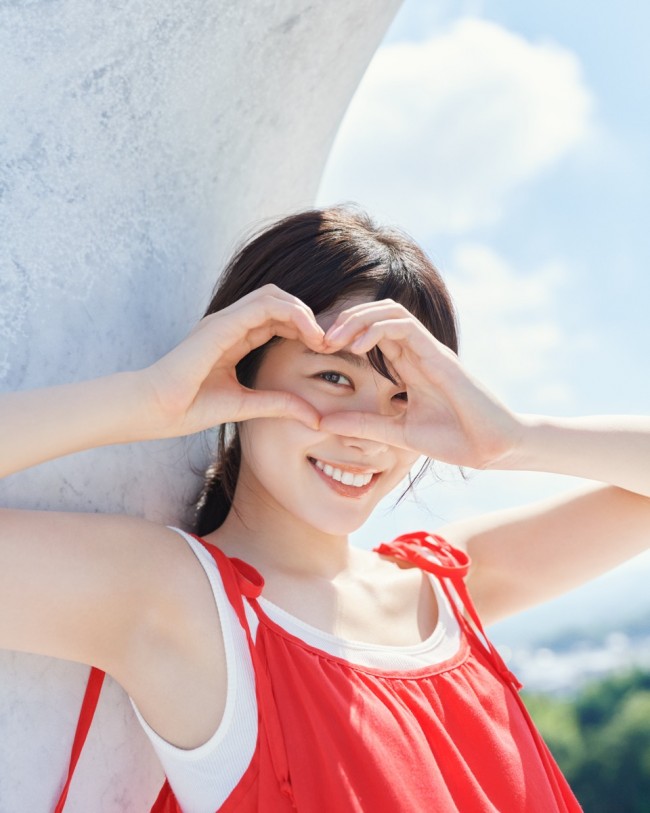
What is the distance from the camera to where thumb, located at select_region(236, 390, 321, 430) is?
1.63 meters

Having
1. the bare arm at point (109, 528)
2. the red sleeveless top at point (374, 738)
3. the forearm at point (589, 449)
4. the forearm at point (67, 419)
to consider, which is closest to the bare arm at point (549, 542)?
the forearm at point (589, 449)

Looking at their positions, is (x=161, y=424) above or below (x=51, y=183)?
below

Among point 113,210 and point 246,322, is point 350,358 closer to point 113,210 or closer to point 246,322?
point 246,322

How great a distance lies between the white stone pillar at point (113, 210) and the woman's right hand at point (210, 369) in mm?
200

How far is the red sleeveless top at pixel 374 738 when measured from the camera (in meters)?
1.50

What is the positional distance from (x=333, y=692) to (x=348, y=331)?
595mm

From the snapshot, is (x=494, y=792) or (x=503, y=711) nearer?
(x=494, y=792)

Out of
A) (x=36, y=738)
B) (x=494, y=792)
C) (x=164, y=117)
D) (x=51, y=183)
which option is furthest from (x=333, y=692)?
(x=164, y=117)

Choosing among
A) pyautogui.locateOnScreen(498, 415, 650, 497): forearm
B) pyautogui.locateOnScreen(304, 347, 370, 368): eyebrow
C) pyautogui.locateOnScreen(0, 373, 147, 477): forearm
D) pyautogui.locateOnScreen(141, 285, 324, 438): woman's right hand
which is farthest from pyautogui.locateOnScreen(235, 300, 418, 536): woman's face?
pyautogui.locateOnScreen(0, 373, 147, 477): forearm

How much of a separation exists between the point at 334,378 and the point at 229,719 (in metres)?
0.62

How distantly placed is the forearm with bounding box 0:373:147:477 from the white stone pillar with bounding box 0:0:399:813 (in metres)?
0.11

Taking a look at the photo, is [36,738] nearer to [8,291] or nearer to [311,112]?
[8,291]

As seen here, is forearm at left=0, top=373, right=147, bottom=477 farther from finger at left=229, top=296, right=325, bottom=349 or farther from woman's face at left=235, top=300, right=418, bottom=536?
woman's face at left=235, top=300, right=418, bottom=536

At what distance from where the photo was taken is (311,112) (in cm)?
228
